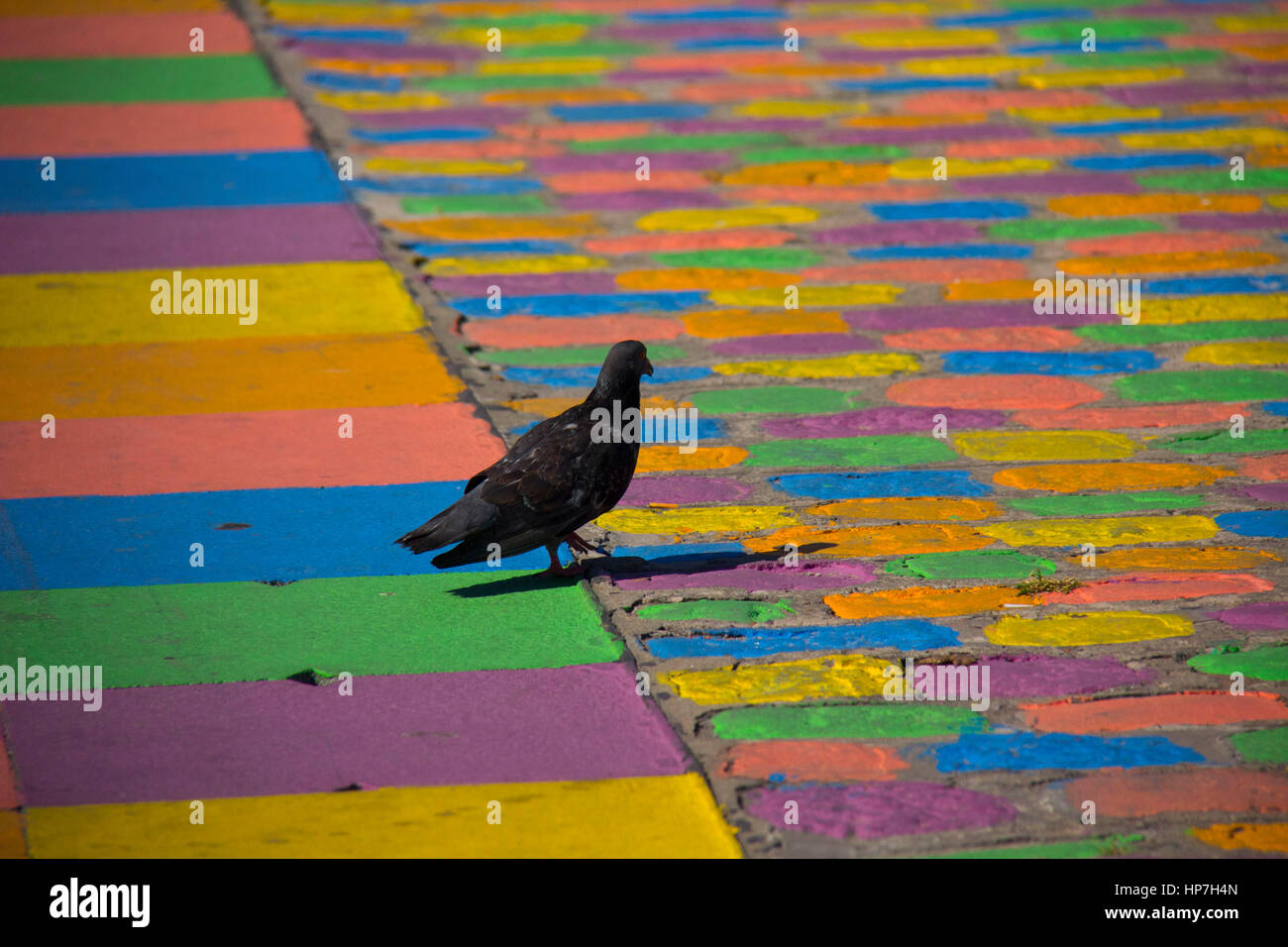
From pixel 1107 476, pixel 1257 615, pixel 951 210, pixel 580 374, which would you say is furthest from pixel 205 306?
pixel 1257 615

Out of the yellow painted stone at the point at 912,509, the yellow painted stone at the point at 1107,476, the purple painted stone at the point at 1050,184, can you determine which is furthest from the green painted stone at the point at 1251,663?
the purple painted stone at the point at 1050,184

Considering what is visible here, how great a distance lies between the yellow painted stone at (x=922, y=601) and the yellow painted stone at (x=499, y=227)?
16.5 ft

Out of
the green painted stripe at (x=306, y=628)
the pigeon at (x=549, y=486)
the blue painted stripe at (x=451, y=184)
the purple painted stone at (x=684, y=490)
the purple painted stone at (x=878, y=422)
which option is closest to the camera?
the green painted stripe at (x=306, y=628)

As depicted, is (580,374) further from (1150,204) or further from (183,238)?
(1150,204)

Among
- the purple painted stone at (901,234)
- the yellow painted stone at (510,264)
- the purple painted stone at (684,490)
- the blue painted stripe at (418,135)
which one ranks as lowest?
the purple painted stone at (684,490)

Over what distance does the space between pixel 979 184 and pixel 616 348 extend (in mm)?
5932

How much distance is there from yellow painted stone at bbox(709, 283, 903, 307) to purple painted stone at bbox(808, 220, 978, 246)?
75 cm

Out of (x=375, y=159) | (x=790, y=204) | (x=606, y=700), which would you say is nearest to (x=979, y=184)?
(x=790, y=204)

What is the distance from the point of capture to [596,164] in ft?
37.7

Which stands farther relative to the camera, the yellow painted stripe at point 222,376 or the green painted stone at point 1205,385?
the green painted stone at point 1205,385

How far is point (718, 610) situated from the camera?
578cm

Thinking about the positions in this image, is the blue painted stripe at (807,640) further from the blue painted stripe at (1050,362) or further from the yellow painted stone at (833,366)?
the blue painted stripe at (1050,362)

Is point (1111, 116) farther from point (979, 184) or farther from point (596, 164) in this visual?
point (596, 164)

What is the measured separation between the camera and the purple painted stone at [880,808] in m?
4.39
